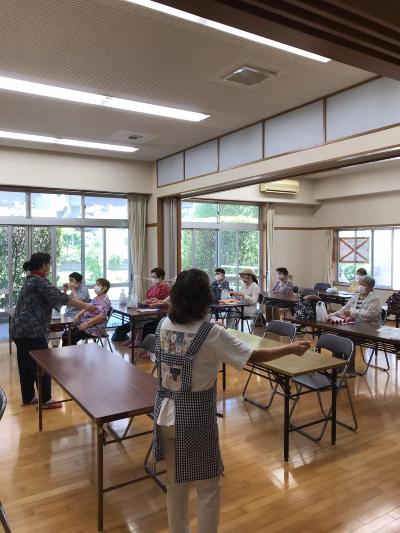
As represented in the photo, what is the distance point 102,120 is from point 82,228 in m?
2.90

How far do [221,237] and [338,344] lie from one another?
6.20 m

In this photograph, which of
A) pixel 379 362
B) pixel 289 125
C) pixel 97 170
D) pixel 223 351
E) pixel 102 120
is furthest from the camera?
pixel 97 170

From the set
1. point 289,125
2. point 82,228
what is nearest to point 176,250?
point 82,228

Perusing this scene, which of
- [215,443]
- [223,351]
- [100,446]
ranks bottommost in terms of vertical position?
[100,446]

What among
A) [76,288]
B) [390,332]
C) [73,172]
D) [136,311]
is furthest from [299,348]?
[73,172]

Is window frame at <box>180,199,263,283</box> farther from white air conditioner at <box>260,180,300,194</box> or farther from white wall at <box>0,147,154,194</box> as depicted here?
white wall at <box>0,147,154,194</box>

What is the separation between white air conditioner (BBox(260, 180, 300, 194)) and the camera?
9906 mm

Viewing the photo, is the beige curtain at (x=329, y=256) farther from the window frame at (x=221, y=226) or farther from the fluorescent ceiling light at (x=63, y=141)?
the fluorescent ceiling light at (x=63, y=141)

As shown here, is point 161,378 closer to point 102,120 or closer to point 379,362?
point 102,120

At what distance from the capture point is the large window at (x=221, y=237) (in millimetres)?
9398

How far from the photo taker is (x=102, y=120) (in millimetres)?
5477

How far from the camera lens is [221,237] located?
988 cm

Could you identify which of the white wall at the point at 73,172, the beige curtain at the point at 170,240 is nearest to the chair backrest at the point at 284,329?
the beige curtain at the point at 170,240

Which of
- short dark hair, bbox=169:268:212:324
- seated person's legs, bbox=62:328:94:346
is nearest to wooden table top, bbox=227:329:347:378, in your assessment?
short dark hair, bbox=169:268:212:324
